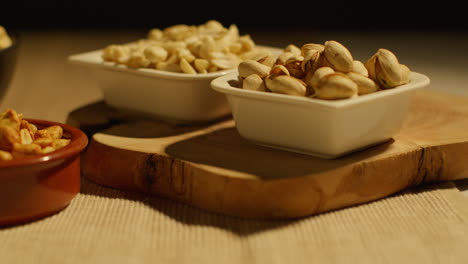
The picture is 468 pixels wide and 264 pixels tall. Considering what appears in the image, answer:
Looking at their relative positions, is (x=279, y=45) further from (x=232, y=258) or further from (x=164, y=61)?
(x=232, y=258)

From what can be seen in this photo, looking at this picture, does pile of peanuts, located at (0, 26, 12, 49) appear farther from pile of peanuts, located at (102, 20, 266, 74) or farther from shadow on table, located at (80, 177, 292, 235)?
shadow on table, located at (80, 177, 292, 235)

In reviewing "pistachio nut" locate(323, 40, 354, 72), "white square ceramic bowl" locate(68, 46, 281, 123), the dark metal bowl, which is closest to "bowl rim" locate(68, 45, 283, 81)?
"white square ceramic bowl" locate(68, 46, 281, 123)

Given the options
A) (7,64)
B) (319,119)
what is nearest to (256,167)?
(319,119)

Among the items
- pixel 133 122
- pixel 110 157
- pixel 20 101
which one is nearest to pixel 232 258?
pixel 110 157

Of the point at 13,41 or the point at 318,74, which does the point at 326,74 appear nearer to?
the point at 318,74

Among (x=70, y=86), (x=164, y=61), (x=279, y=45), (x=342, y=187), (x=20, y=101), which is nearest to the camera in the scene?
(x=342, y=187)

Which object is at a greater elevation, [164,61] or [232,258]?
[164,61]

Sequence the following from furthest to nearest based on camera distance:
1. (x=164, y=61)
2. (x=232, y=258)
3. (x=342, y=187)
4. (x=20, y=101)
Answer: (x=20, y=101) → (x=164, y=61) → (x=342, y=187) → (x=232, y=258)
